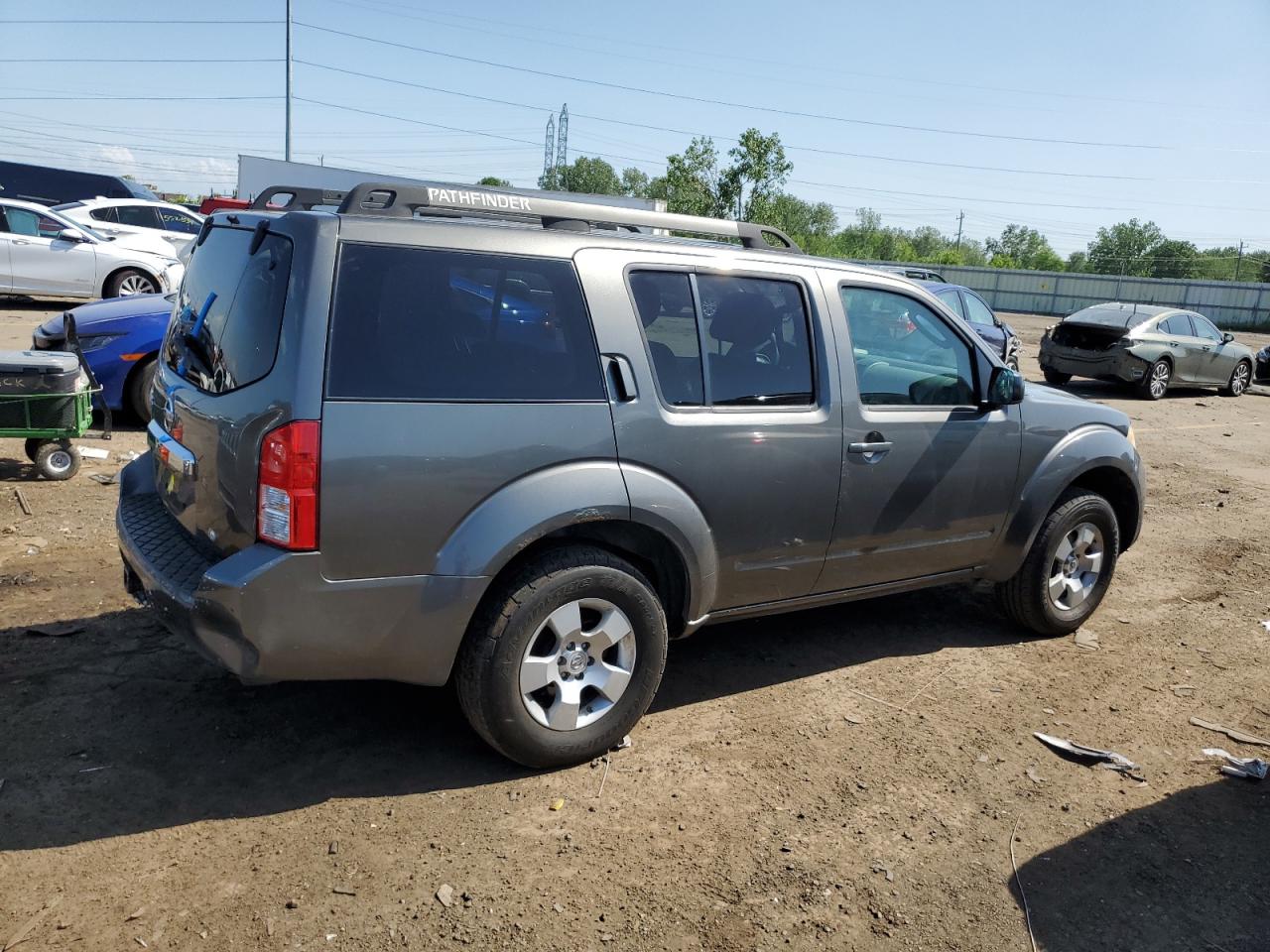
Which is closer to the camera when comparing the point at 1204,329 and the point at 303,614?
the point at 303,614

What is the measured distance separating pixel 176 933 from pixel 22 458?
601 cm

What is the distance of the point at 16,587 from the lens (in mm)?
5051

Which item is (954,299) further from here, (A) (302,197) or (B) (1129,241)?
(B) (1129,241)

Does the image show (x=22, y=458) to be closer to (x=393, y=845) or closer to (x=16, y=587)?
(x=16, y=587)

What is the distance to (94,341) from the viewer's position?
8008 millimetres

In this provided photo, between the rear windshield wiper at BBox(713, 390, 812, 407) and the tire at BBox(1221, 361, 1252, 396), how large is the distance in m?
17.6

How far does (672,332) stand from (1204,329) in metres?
17.3

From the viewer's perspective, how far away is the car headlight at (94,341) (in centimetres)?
800

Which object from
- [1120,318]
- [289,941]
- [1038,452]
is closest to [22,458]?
[289,941]

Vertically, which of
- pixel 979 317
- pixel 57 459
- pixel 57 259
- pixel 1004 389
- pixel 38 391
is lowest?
pixel 57 459

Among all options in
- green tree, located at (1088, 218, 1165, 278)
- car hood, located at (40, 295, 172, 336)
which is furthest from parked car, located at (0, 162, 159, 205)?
green tree, located at (1088, 218, 1165, 278)

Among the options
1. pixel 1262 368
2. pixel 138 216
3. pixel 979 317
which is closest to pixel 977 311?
pixel 979 317

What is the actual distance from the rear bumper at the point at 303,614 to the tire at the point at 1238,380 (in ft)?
62.7

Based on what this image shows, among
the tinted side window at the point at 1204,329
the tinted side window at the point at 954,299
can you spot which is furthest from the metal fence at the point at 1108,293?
the tinted side window at the point at 954,299
